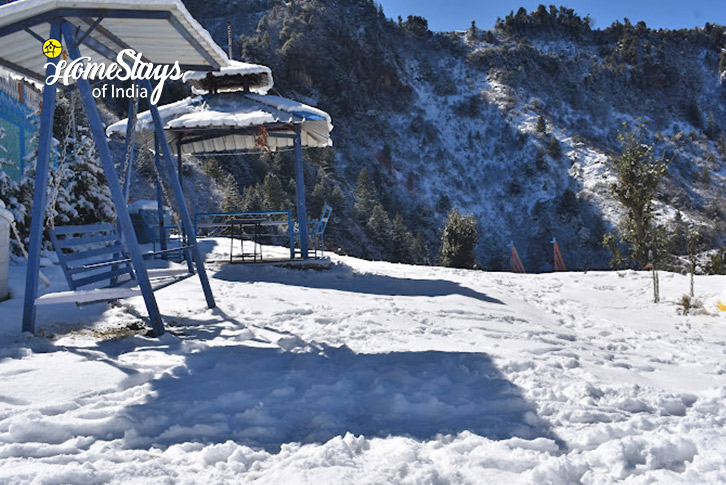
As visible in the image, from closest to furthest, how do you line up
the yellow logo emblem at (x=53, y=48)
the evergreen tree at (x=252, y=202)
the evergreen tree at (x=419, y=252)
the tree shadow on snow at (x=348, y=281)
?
1. the yellow logo emblem at (x=53, y=48)
2. the tree shadow on snow at (x=348, y=281)
3. the evergreen tree at (x=252, y=202)
4. the evergreen tree at (x=419, y=252)

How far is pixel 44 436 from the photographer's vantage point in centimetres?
234

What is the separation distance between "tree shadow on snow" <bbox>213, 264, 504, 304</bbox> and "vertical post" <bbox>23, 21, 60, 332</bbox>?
Result: 3.79 metres

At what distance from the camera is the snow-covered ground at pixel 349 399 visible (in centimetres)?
217

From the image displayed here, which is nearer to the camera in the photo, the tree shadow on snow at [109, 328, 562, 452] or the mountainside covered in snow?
the tree shadow on snow at [109, 328, 562, 452]

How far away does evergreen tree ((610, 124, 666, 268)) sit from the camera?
1089 cm

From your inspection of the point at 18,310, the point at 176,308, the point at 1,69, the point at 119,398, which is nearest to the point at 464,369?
the point at 119,398

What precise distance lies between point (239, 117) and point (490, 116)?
4805 cm

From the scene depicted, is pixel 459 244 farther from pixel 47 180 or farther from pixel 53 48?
pixel 53 48

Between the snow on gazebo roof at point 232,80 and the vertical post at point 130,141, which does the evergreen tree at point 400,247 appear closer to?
the snow on gazebo roof at point 232,80

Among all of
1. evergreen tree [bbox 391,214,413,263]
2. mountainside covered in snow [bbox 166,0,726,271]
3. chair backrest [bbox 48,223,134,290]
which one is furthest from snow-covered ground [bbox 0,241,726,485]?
evergreen tree [bbox 391,214,413,263]

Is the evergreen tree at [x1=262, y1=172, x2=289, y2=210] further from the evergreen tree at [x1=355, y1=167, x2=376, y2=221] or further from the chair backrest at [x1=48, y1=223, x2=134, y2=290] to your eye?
the chair backrest at [x1=48, y1=223, x2=134, y2=290]

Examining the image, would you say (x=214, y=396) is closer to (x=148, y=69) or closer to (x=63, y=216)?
(x=148, y=69)

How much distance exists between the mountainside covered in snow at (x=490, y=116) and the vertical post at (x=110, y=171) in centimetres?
2563

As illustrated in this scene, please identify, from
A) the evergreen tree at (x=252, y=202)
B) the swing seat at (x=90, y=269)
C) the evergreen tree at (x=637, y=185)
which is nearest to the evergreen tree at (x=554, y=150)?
the evergreen tree at (x=252, y=202)
